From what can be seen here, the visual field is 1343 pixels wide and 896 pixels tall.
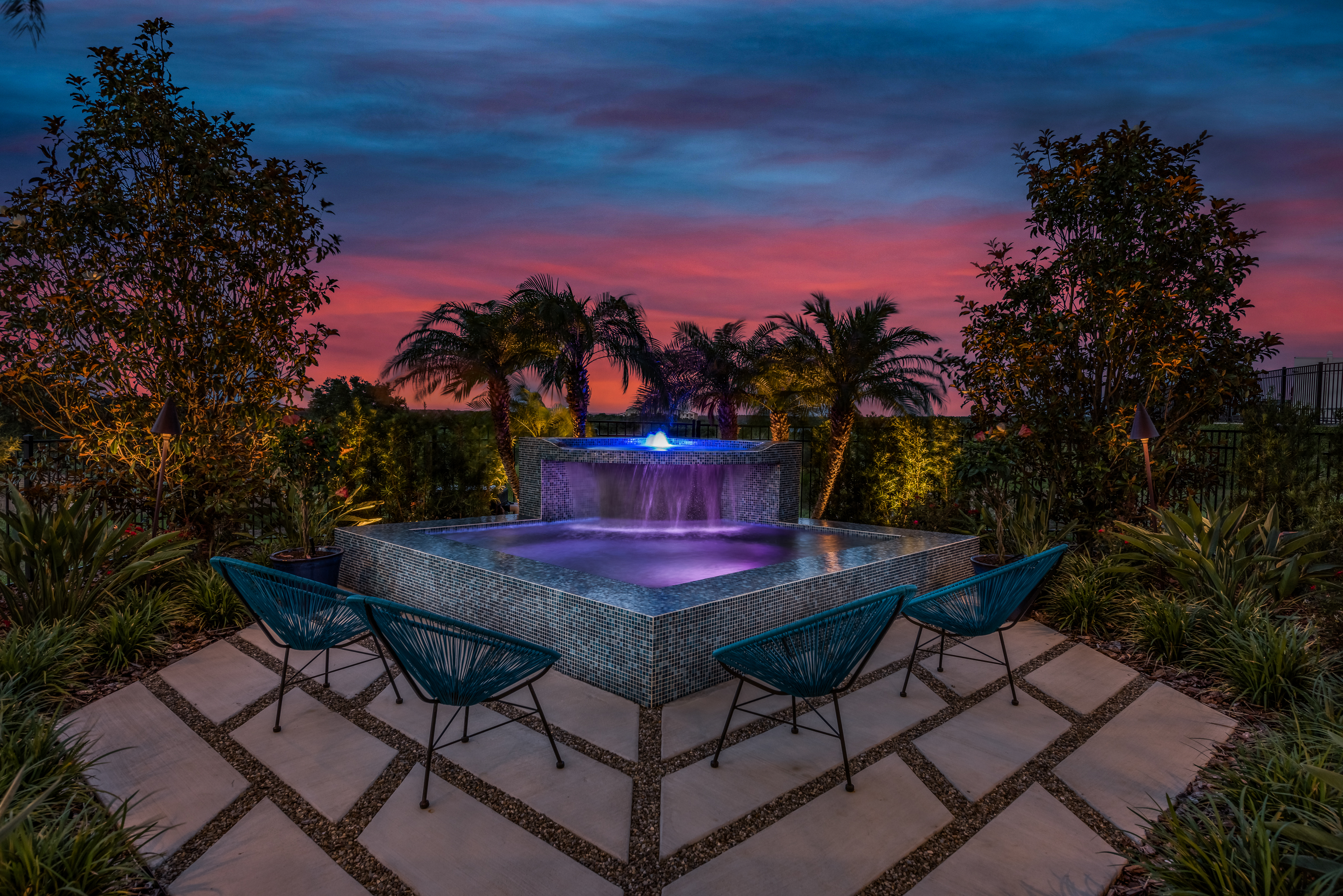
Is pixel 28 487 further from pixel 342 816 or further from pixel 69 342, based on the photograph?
pixel 342 816

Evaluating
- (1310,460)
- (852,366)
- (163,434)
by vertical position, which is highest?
(852,366)

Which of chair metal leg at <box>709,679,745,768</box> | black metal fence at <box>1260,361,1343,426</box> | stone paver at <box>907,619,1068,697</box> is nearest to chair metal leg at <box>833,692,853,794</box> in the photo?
chair metal leg at <box>709,679,745,768</box>

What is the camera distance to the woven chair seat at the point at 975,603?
3.53 m

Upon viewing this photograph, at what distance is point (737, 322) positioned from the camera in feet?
48.3

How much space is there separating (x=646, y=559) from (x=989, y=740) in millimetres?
3362

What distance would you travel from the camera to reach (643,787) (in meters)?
2.73

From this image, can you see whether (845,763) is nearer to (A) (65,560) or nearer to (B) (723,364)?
(A) (65,560)

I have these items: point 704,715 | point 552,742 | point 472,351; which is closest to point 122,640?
point 552,742

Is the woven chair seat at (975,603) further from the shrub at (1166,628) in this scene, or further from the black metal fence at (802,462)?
the black metal fence at (802,462)

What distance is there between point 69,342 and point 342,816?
19.4 ft

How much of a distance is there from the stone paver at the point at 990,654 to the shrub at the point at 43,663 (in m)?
5.10

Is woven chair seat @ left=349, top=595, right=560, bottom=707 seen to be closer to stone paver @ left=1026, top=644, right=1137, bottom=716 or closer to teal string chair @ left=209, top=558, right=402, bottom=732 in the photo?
teal string chair @ left=209, top=558, right=402, bottom=732

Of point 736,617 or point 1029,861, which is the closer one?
point 1029,861

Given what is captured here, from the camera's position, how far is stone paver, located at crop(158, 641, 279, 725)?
3551mm
